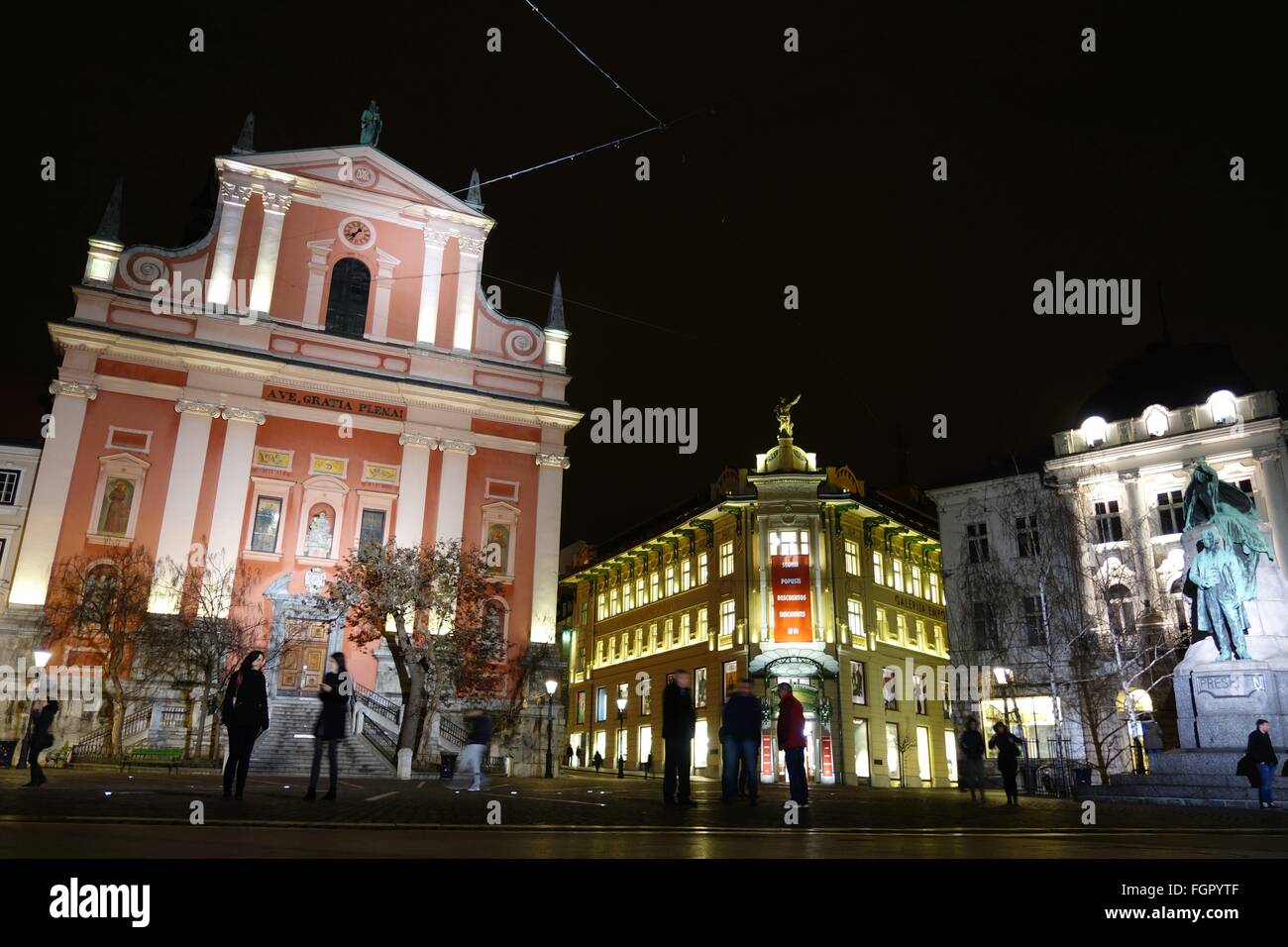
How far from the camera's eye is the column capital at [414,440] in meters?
36.5

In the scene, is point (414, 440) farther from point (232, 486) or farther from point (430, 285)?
point (430, 285)

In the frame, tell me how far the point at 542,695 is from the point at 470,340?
1629cm

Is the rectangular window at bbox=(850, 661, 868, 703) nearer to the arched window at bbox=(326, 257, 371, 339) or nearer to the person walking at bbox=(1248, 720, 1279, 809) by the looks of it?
the person walking at bbox=(1248, 720, 1279, 809)

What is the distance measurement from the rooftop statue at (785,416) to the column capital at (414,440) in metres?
18.5

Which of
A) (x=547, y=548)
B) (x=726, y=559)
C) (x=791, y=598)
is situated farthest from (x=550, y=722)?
(x=726, y=559)

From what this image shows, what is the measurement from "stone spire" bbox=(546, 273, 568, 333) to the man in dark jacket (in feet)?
102

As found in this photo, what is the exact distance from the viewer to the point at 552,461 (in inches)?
1518

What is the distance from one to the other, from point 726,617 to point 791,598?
4387 mm

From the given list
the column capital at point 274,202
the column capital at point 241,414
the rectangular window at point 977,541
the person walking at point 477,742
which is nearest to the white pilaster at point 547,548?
the column capital at point 241,414

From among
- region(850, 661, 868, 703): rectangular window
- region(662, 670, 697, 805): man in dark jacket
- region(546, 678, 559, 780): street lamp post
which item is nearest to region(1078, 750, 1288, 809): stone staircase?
region(662, 670, 697, 805): man in dark jacket

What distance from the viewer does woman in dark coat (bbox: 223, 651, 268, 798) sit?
1085cm
